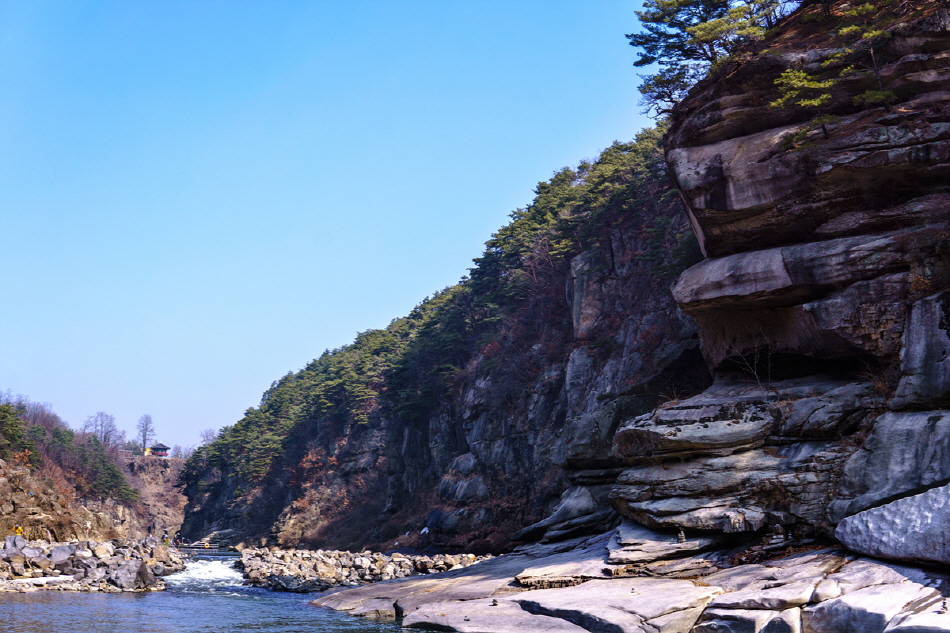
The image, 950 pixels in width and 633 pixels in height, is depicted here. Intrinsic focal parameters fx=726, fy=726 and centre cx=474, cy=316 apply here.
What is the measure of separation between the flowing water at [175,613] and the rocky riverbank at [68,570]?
4.23 ft

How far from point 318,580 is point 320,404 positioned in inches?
1939

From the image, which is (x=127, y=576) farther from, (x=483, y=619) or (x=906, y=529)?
(x=906, y=529)

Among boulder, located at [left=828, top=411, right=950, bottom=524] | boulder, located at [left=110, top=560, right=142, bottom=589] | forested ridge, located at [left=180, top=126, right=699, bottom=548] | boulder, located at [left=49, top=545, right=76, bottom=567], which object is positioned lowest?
boulder, located at [left=110, top=560, right=142, bottom=589]

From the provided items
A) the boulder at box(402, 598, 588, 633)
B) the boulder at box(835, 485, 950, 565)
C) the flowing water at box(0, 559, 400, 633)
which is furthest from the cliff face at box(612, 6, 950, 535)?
the flowing water at box(0, 559, 400, 633)

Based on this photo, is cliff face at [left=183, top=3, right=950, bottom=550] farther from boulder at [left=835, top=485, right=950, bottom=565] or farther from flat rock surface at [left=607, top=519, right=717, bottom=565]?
boulder at [left=835, top=485, right=950, bottom=565]

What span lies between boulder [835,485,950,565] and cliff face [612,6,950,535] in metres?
0.84

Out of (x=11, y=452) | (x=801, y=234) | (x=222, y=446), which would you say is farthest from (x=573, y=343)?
(x=222, y=446)

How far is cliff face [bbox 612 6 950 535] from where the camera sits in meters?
16.9

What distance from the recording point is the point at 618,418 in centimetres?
2681

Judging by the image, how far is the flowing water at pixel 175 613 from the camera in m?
18.8

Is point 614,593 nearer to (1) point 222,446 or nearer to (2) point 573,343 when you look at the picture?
(2) point 573,343

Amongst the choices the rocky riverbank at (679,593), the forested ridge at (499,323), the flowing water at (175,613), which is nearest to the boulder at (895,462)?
the rocky riverbank at (679,593)

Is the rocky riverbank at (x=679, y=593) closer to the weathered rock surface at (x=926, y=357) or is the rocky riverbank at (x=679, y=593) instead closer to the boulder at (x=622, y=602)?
the boulder at (x=622, y=602)

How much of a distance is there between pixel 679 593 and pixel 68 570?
85.8 ft
